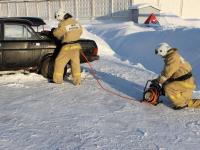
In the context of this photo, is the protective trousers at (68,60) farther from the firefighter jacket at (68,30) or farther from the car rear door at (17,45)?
the car rear door at (17,45)

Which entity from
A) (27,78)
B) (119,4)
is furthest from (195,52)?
(119,4)

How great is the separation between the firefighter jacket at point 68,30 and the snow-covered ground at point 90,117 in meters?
1.06

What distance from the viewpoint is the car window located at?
9656 millimetres

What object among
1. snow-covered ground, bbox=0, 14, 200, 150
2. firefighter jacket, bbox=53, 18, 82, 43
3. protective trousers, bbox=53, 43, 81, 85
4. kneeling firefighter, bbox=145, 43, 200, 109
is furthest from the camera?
protective trousers, bbox=53, 43, 81, 85

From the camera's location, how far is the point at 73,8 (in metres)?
32.2

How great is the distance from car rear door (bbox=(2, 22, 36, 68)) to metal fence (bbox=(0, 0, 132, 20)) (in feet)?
64.3

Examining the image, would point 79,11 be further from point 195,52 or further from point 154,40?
point 195,52

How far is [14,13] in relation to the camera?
35125 millimetres

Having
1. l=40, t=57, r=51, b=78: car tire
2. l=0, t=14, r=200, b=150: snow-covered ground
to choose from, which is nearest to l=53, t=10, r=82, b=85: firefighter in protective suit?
l=0, t=14, r=200, b=150: snow-covered ground

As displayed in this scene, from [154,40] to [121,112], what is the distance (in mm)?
8681

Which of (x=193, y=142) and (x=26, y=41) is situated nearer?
(x=193, y=142)

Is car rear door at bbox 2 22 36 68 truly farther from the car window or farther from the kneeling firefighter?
the kneeling firefighter

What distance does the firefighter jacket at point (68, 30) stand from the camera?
30.7ft

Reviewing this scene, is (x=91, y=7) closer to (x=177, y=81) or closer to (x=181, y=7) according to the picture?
(x=181, y=7)
